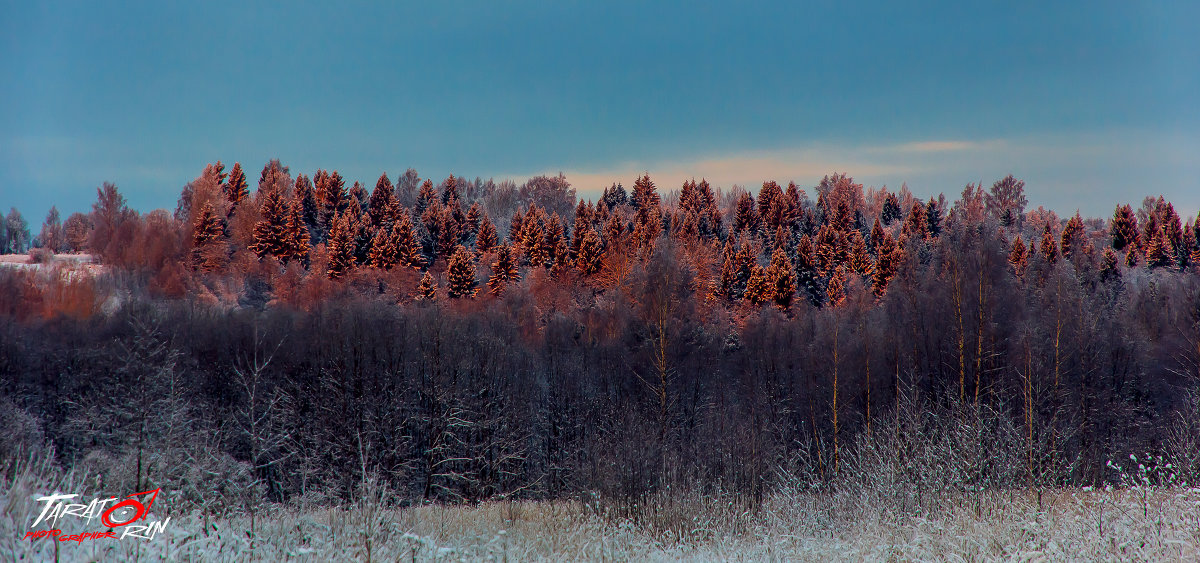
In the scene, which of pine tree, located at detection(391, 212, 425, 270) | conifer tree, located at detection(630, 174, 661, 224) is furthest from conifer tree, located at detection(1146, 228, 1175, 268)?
pine tree, located at detection(391, 212, 425, 270)

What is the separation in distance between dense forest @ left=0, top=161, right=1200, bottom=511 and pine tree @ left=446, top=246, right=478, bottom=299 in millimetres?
239

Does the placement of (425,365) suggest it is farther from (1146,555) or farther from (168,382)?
(1146,555)

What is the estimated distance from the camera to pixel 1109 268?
83.9 meters

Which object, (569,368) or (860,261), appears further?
(860,261)

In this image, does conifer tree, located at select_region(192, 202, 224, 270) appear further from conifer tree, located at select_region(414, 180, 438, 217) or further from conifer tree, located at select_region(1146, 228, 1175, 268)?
conifer tree, located at select_region(1146, 228, 1175, 268)

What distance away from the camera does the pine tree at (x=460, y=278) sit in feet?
239

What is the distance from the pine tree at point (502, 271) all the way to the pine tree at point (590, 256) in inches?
329

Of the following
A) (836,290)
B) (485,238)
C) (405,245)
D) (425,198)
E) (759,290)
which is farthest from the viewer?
(425,198)

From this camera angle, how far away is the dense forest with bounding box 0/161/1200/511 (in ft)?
85.4

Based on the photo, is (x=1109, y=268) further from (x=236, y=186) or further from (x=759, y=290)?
(x=236, y=186)

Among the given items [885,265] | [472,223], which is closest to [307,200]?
[472,223]

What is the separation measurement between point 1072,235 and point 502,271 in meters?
77.2

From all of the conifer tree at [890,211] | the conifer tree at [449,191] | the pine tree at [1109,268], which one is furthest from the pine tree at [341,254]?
the conifer tree at [890,211]

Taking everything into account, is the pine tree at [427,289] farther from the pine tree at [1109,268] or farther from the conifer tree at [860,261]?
the pine tree at [1109,268]
